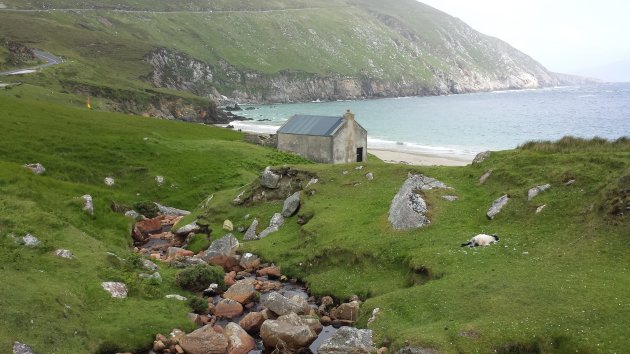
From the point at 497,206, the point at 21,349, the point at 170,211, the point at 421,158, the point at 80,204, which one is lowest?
the point at 170,211

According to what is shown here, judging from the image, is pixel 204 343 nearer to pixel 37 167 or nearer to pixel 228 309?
pixel 228 309

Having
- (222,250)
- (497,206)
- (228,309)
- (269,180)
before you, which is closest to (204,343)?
(228,309)

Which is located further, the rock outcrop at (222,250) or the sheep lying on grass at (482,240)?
the rock outcrop at (222,250)

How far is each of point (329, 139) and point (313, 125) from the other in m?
5.30

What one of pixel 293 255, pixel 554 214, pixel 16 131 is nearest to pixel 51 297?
pixel 293 255

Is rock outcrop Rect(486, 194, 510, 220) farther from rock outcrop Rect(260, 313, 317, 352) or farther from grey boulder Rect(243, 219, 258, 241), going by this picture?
grey boulder Rect(243, 219, 258, 241)

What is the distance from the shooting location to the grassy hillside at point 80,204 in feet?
79.1

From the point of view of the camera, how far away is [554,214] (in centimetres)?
2981

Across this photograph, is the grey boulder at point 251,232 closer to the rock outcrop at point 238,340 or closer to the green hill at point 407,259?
the green hill at point 407,259

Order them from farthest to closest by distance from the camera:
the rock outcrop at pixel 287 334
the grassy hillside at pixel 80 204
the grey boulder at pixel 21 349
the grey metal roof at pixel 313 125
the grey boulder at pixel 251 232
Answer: the grey metal roof at pixel 313 125, the grey boulder at pixel 251 232, the rock outcrop at pixel 287 334, the grassy hillside at pixel 80 204, the grey boulder at pixel 21 349

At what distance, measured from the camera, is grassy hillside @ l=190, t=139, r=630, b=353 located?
20.6m

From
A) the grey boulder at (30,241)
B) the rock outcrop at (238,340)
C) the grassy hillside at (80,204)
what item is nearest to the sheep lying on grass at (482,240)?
the rock outcrop at (238,340)

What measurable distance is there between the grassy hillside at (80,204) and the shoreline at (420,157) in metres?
35.6

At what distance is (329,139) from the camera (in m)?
70.6
